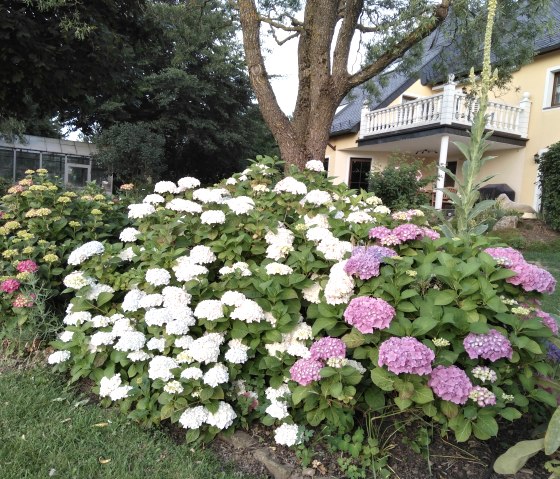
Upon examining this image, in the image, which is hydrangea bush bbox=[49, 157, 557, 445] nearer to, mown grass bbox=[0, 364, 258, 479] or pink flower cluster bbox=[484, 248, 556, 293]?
pink flower cluster bbox=[484, 248, 556, 293]

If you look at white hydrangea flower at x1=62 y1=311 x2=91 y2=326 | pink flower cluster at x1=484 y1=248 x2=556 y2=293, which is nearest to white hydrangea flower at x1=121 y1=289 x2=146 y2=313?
white hydrangea flower at x1=62 y1=311 x2=91 y2=326

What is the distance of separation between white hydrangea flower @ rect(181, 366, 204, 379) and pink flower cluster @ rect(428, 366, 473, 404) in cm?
101

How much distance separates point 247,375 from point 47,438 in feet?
3.22

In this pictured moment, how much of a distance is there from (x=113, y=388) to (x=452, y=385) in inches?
65.9

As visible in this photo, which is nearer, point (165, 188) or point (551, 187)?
point (165, 188)

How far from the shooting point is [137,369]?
2.25m

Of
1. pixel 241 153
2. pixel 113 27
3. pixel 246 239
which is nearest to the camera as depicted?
pixel 246 239

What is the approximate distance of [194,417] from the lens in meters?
1.96

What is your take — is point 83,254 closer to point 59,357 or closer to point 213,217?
point 59,357

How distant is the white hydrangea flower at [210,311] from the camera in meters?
→ 2.06

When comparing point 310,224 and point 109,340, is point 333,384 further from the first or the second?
point 109,340

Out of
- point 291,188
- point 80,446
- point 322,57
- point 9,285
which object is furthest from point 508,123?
point 80,446

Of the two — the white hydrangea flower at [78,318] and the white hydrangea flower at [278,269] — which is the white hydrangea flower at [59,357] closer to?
the white hydrangea flower at [78,318]

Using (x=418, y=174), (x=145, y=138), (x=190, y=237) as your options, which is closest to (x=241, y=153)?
(x=145, y=138)
